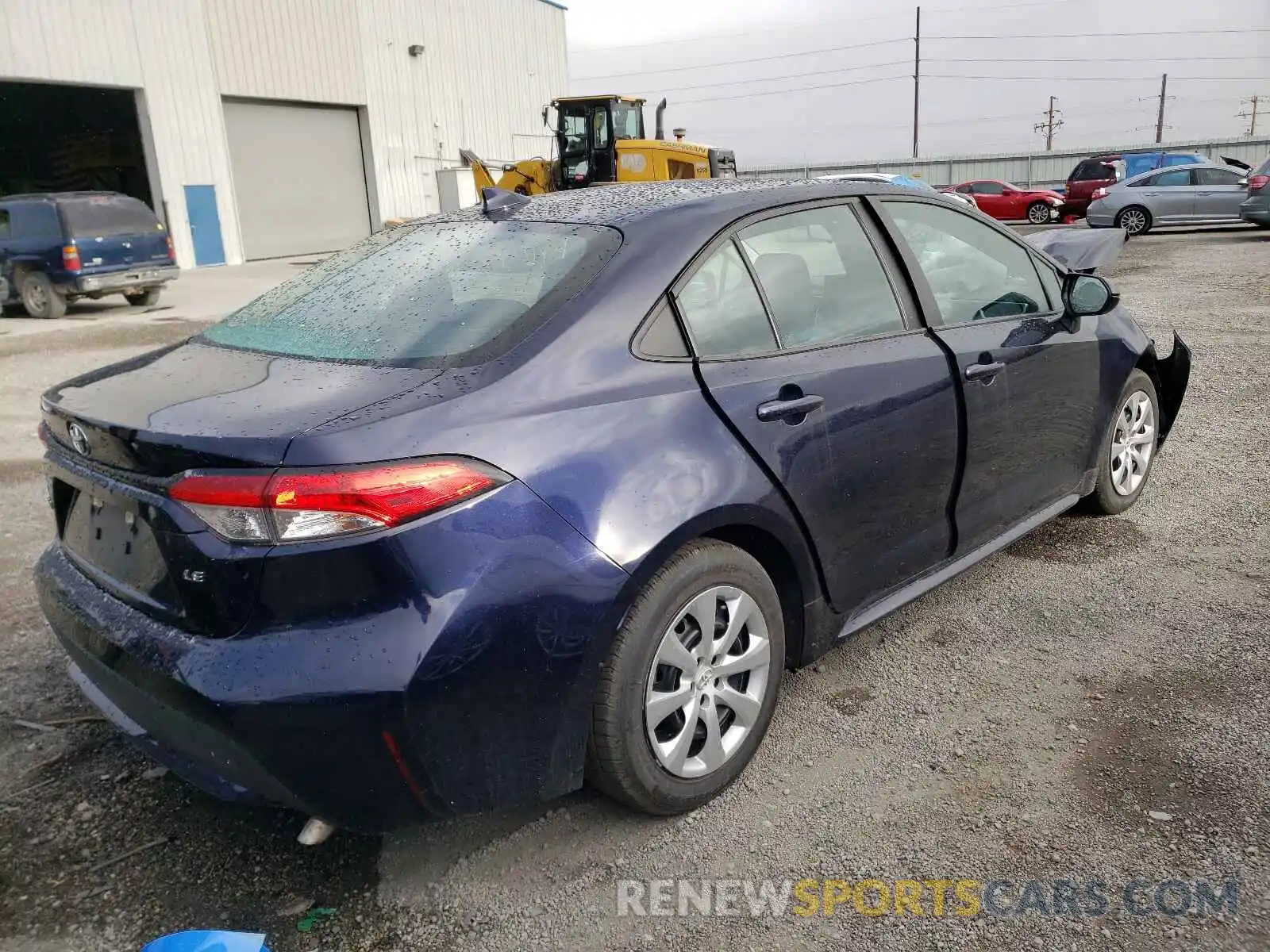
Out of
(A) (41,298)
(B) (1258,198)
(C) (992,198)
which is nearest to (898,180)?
(B) (1258,198)

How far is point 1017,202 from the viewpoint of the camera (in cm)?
2708

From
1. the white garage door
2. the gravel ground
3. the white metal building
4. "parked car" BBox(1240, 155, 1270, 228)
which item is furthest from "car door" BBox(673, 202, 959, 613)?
the white garage door

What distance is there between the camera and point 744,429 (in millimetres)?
2594

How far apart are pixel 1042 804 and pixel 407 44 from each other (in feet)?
98.0

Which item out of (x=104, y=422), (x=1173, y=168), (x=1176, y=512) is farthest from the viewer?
(x=1173, y=168)

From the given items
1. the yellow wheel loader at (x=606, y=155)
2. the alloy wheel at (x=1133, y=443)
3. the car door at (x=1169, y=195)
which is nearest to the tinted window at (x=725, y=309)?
the alloy wheel at (x=1133, y=443)

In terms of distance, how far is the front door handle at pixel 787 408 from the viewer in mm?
2648

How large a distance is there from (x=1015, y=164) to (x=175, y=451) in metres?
43.5

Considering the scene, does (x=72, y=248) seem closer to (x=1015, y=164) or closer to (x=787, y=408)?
(x=787, y=408)

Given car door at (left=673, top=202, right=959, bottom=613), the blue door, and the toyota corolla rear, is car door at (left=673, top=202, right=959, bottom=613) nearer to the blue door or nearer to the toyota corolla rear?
the toyota corolla rear

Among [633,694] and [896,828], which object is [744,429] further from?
[896,828]

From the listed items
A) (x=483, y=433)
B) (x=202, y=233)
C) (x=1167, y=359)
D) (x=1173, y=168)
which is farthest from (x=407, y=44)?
(x=483, y=433)

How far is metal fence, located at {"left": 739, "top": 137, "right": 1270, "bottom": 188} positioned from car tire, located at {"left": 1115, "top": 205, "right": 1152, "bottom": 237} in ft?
52.0

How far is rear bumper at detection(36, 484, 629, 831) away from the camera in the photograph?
201cm
